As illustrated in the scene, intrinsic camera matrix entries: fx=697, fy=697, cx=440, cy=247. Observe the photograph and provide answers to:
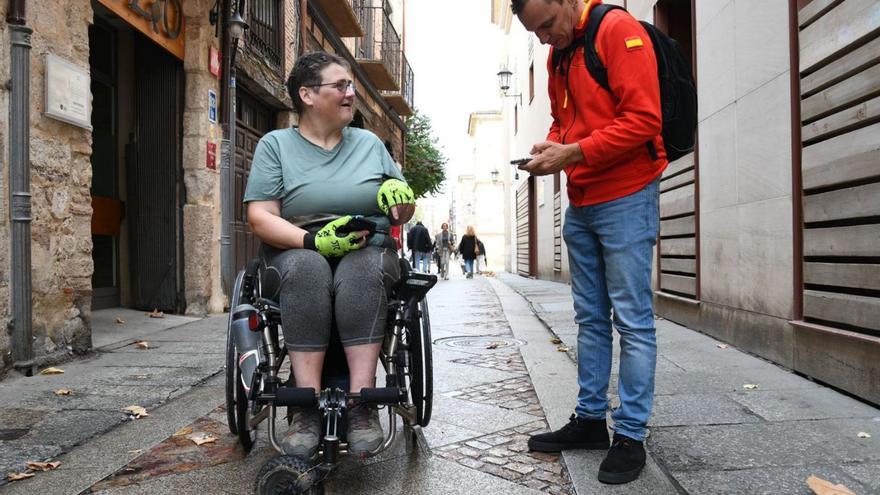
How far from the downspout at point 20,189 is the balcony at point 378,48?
11939 mm

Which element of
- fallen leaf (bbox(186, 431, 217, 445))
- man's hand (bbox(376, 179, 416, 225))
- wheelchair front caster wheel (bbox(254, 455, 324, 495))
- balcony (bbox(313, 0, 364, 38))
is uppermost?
balcony (bbox(313, 0, 364, 38))

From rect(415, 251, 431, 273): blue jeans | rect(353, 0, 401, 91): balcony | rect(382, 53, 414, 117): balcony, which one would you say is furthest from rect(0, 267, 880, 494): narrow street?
rect(382, 53, 414, 117): balcony

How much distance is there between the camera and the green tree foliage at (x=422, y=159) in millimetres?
27578

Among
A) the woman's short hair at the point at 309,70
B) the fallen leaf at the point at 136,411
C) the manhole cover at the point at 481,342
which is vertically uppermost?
the woman's short hair at the point at 309,70

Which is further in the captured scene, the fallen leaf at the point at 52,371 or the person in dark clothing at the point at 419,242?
the person in dark clothing at the point at 419,242

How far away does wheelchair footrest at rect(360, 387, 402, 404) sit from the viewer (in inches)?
86.4

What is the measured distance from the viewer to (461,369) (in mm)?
4637

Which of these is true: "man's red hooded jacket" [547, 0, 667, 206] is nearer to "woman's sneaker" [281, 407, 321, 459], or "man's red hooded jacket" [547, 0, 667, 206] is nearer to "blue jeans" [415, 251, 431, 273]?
"woman's sneaker" [281, 407, 321, 459]

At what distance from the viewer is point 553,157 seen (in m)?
2.50

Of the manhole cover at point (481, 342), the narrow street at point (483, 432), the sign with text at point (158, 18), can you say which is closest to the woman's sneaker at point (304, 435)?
the narrow street at point (483, 432)

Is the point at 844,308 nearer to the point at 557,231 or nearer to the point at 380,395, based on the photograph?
the point at 380,395

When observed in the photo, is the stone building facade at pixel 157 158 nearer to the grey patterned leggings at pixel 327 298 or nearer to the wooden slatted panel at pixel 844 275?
the grey patterned leggings at pixel 327 298

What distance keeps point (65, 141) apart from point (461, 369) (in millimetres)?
3237

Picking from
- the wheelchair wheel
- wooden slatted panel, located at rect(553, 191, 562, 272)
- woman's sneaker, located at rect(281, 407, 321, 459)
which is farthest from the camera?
wooden slatted panel, located at rect(553, 191, 562, 272)
